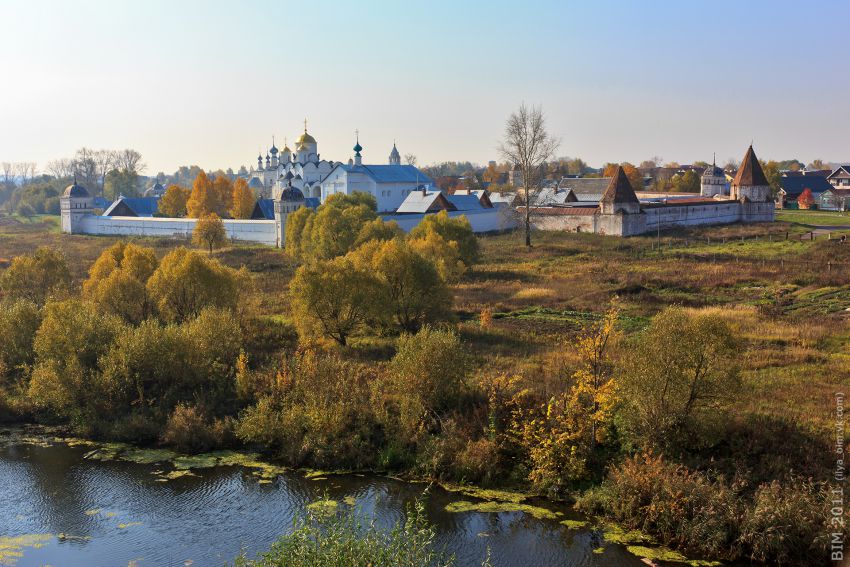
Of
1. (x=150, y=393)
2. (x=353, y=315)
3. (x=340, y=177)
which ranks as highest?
(x=340, y=177)

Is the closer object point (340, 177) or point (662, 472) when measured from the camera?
point (662, 472)

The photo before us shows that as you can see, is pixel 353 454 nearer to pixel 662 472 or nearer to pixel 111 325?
pixel 662 472

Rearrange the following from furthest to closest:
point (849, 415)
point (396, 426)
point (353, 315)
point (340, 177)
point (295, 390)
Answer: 1. point (340, 177)
2. point (353, 315)
3. point (295, 390)
4. point (396, 426)
5. point (849, 415)

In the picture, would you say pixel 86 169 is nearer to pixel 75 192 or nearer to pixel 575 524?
pixel 75 192

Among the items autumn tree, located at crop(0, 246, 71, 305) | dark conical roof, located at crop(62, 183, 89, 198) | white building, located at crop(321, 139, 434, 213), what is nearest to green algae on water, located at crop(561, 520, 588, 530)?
autumn tree, located at crop(0, 246, 71, 305)

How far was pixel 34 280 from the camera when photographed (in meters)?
22.1

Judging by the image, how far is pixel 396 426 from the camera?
13898mm

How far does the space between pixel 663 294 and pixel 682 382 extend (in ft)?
38.6

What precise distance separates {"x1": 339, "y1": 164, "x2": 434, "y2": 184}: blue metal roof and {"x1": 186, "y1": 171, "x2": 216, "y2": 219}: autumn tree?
9.59 metres

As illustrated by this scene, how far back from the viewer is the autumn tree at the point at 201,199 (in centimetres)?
5022

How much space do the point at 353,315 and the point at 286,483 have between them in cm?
617

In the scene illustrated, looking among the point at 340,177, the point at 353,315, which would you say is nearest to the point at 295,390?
the point at 353,315

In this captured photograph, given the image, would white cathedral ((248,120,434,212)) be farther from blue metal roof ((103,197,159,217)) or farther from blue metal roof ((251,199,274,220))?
blue metal roof ((103,197,159,217))

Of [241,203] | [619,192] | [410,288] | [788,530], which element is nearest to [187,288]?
[410,288]
